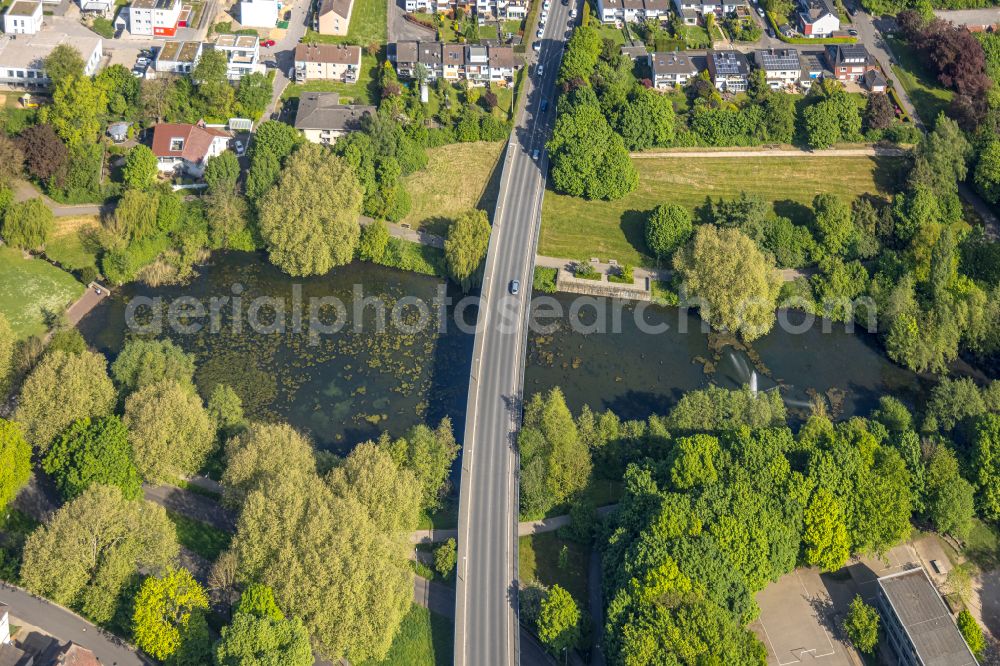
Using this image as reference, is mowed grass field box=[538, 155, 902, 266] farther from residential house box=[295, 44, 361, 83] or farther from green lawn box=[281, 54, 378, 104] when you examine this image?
residential house box=[295, 44, 361, 83]

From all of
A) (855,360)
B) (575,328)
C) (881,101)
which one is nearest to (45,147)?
(575,328)

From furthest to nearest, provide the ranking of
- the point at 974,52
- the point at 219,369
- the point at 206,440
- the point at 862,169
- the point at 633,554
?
the point at 974,52 → the point at 862,169 → the point at 219,369 → the point at 206,440 → the point at 633,554

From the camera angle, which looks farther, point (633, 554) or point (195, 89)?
point (195, 89)

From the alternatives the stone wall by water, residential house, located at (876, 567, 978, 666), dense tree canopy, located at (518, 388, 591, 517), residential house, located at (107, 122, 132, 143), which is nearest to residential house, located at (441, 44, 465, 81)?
the stone wall by water

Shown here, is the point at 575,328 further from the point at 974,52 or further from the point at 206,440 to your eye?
the point at 974,52

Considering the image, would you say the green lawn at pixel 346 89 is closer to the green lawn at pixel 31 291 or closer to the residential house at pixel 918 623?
Answer: the green lawn at pixel 31 291
